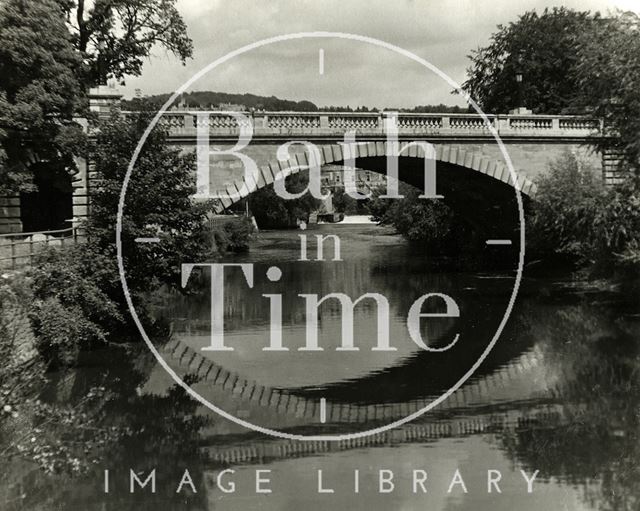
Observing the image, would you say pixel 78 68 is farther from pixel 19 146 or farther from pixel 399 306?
pixel 399 306

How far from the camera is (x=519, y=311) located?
19641mm

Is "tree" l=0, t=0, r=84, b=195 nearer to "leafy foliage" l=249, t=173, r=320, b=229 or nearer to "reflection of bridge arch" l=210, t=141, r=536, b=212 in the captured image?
"reflection of bridge arch" l=210, t=141, r=536, b=212

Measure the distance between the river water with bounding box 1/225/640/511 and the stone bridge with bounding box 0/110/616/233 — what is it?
4.00m

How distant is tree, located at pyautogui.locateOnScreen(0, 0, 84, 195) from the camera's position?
16.8 metres

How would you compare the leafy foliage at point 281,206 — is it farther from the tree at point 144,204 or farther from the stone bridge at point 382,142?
the tree at point 144,204

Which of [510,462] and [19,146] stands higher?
[19,146]

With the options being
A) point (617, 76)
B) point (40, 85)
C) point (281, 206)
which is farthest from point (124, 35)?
point (281, 206)

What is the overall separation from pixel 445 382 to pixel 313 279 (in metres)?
13.8

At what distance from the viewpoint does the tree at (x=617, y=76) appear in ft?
53.4

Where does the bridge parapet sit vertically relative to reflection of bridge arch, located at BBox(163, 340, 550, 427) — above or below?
above

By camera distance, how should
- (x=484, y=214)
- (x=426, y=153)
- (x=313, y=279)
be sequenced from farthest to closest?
(x=484, y=214) → (x=313, y=279) → (x=426, y=153)

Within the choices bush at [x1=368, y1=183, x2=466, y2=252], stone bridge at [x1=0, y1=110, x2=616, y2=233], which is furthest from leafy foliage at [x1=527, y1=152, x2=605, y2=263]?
bush at [x1=368, y1=183, x2=466, y2=252]

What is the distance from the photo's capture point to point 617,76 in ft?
54.1

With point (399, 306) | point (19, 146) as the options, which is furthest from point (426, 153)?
point (19, 146)
